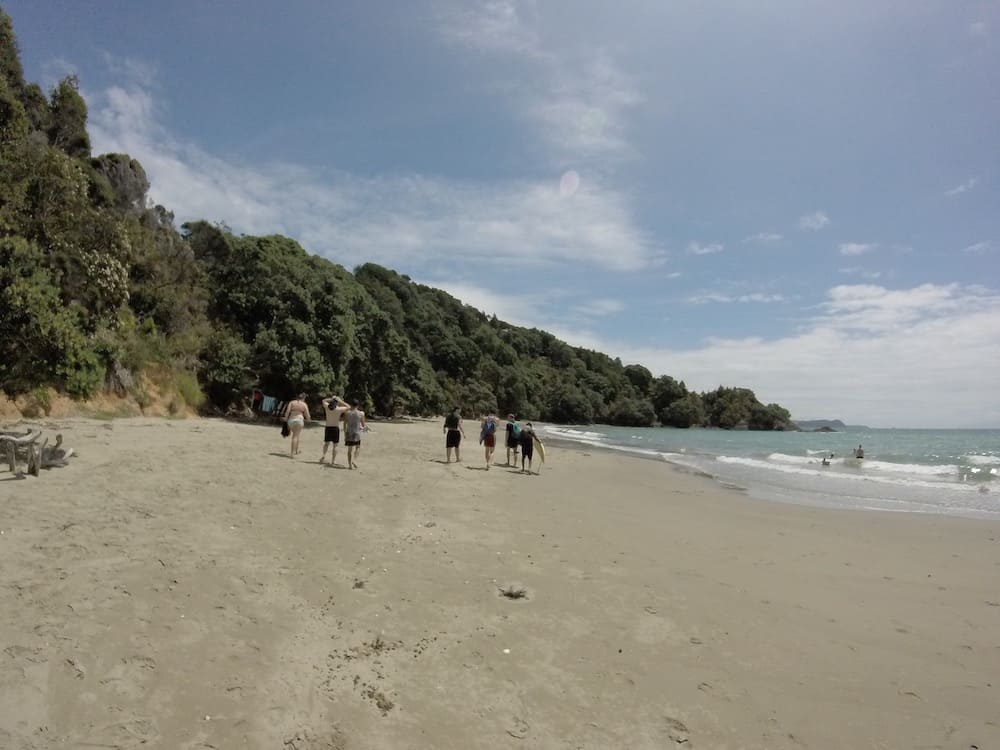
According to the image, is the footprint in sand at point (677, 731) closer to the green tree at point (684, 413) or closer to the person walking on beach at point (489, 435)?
the person walking on beach at point (489, 435)

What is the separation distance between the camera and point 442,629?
5.56m

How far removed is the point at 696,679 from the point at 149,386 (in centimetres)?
2412

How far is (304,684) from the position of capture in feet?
14.3

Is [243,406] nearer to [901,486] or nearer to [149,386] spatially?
[149,386]

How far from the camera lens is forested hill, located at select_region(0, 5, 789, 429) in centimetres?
1544

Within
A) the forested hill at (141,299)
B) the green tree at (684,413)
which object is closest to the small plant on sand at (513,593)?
the forested hill at (141,299)

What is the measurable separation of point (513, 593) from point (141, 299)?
1004 inches

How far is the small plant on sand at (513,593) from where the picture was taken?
21.4 ft

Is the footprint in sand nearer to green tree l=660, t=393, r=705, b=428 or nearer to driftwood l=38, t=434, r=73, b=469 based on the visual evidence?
driftwood l=38, t=434, r=73, b=469

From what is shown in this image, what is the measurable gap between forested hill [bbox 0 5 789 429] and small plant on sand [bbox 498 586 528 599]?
43.6ft

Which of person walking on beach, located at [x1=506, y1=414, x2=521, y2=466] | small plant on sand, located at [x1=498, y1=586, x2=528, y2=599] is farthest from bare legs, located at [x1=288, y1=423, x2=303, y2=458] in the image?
small plant on sand, located at [x1=498, y1=586, x2=528, y2=599]

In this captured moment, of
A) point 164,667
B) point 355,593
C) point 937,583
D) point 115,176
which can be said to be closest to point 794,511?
point 937,583

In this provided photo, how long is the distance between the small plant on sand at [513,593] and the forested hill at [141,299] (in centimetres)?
1330

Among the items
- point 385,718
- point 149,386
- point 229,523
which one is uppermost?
point 149,386
